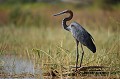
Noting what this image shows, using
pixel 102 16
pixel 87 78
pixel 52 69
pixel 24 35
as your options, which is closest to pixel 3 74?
pixel 52 69

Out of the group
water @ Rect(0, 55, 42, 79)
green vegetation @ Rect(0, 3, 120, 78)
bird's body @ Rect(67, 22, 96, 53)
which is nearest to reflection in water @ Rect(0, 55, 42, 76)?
water @ Rect(0, 55, 42, 79)

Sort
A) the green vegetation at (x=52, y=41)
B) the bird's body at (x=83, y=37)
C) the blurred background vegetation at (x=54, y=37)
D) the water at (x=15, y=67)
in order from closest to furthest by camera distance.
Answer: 1. the bird's body at (x=83, y=37)
2. the water at (x=15, y=67)
3. the green vegetation at (x=52, y=41)
4. the blurred background vegetation at (x=54, y=37)

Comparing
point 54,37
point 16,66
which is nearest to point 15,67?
point 16,66

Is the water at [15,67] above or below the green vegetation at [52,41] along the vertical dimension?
below

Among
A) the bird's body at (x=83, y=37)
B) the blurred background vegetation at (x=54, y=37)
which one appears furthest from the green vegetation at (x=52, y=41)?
the bird's body at (x=83, y=37)

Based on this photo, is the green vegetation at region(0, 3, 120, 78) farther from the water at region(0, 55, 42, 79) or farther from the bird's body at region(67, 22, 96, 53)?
the bird's body at region(67, 22, 96, 53)

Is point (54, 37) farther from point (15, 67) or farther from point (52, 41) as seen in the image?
point (15, 67)

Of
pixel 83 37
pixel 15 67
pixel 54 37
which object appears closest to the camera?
pixel 83 37

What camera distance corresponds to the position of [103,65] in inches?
327

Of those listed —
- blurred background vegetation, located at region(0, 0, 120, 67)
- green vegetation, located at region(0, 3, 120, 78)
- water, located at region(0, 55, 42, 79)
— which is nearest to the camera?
water, located at region(0, 55, 42, 79)

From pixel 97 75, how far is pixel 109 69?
229mm

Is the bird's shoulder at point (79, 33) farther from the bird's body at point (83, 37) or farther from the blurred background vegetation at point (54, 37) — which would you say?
the blurred background vegetation at point (54, 37)

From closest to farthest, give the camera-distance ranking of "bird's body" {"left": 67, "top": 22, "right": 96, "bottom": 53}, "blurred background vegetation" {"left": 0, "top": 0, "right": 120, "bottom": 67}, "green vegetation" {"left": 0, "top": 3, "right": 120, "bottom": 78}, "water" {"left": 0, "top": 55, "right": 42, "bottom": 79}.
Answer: "bird's body" {"left": 67, "top": 22, "right": 96, "bottom": 53}
"water" {"left": 0, "top": 55, "right": 42, "bottom": 79}
"green vegetation" {"left": 0, "top": 3, "right": 120, "bottom": 78}
"blurred background vegetation" {"left": 0, "top": 0, "right": 120, "bottom": 67}

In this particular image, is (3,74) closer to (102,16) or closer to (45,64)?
(45,64)
